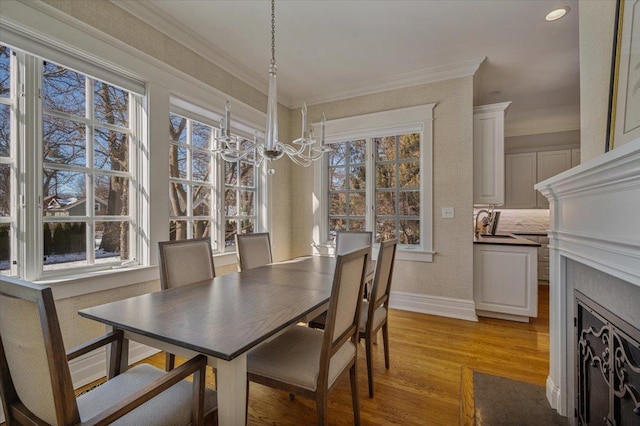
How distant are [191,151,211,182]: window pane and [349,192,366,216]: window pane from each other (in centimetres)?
182

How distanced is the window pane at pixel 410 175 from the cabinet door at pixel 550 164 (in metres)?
2.81

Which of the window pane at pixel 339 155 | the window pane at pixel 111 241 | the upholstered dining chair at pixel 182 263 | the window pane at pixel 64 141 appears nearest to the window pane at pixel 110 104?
the window pane at pixel 64 141

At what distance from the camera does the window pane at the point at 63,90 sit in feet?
6.14

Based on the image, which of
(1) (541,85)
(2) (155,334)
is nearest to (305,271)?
(2) (155,334)

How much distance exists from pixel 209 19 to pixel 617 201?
288cm

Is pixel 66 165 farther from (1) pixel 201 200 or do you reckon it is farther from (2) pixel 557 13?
(2) pixel 557 13

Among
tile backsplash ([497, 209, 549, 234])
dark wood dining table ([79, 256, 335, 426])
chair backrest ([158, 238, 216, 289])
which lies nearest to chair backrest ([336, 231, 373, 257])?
dark wood dining table ([79, 256, 335, 426])

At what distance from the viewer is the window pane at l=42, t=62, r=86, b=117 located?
187cm

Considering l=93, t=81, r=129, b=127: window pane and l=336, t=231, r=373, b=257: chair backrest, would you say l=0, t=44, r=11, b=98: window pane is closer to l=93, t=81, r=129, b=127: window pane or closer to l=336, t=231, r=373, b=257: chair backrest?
l=93, t=81, r=129, b=127: window pane

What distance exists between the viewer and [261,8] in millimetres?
2273

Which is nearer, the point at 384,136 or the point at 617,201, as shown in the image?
the point at 617,201

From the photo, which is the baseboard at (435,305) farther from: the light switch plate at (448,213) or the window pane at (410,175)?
the window pane at (410,175)

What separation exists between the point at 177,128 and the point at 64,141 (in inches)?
37.5

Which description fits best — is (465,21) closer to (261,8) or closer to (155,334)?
(261,8)
